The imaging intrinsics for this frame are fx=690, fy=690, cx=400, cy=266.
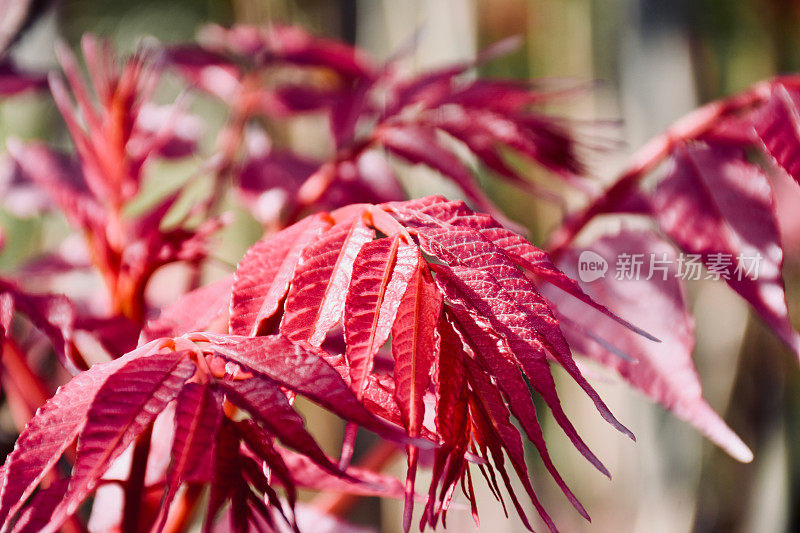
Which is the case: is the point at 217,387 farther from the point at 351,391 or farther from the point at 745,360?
the point at 745,360

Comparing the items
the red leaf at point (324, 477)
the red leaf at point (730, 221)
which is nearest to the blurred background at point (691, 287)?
the red leaf at point (730, 221)

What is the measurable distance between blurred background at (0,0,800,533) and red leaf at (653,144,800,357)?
2.02 ft

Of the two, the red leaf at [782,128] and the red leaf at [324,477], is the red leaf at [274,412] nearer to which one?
the red leaf at [324,477]

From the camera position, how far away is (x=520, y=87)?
0.42 meters

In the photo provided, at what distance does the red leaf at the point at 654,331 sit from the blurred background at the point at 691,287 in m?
0.62

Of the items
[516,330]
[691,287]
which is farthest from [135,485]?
[691,287]

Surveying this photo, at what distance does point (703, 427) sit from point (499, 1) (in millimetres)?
1147

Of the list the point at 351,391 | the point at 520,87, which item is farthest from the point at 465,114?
the point at 351,391

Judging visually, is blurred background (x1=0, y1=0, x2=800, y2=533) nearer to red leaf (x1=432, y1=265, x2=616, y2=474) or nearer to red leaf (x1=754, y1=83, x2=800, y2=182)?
red leaf (x1=754, y1=83, x2=800, y2=182)

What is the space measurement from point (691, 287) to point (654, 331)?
836mm

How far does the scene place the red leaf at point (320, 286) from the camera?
0.71ft

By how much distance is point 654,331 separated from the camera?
0.34 metres

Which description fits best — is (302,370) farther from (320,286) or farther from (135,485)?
(135,485)

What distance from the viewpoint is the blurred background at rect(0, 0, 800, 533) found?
3.35 feet
